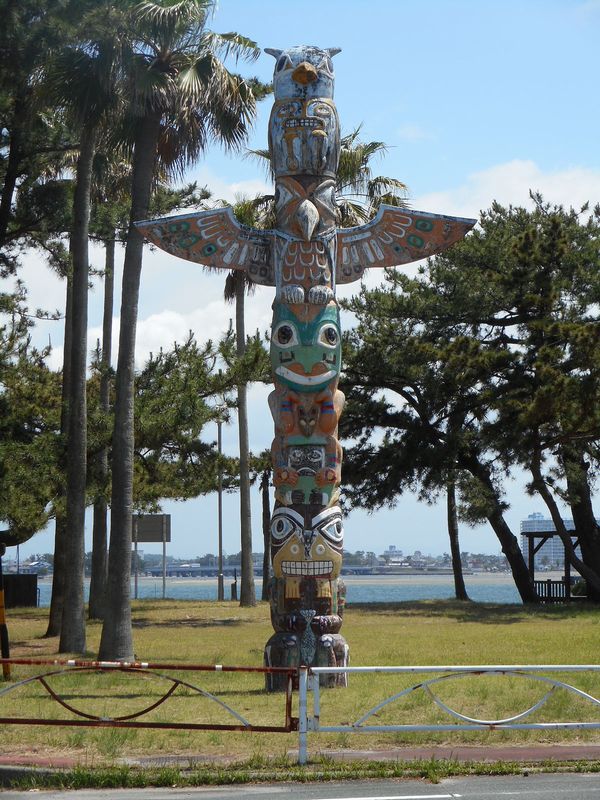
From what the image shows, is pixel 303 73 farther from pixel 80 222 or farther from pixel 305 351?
pixel 80 222

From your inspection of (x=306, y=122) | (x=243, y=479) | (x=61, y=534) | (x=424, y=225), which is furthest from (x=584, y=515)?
(x=306, y=122)

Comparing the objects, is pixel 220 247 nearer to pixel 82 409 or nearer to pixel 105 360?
pixel 82 409

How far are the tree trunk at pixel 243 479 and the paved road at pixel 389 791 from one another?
22.2 meters

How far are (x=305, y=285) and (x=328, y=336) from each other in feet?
2.56

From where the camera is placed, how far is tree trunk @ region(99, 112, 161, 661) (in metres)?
17.9

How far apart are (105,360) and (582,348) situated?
39.8 feet

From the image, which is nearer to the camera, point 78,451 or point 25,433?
point 78,451

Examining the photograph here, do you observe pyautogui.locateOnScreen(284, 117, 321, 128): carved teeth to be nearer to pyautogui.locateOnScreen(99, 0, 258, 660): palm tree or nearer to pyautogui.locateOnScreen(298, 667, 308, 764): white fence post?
pyautogui.locateOnScreen(99, 0, 258, 660): palm tree

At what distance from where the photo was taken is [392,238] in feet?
51.4

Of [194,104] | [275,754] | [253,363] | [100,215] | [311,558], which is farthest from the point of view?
[100,215]

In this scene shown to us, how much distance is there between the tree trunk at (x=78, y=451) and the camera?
19828 millimetres

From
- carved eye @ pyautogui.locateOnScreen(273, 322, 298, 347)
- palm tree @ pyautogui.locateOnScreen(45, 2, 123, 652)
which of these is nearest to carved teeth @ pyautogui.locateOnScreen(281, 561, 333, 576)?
carved eye @ pyautogui.locateOnScreen(273, 322, 298, 347)

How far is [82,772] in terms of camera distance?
913cm

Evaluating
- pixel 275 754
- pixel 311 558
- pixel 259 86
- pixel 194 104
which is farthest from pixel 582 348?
pixel 275 754
